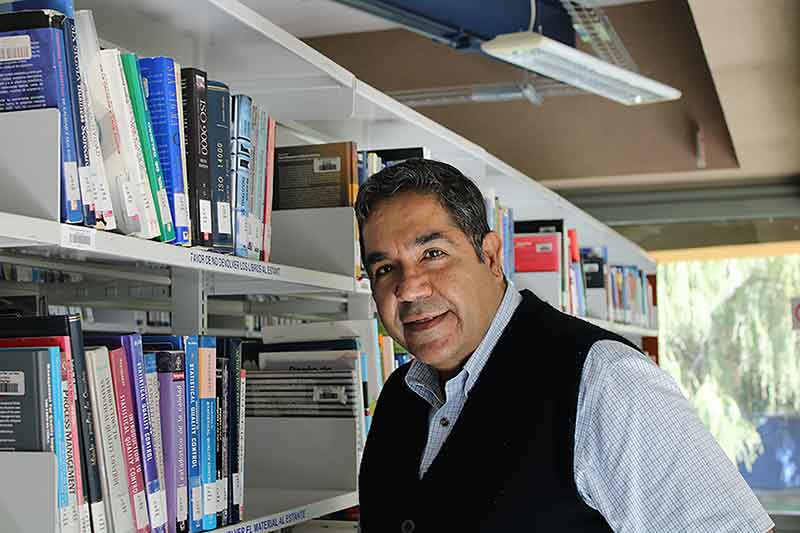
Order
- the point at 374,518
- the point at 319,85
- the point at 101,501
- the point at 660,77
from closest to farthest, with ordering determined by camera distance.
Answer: the point at 101,501, the point at 374,518, the point at 319,85, the point at 660,77

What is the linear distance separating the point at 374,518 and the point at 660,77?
4.57 metres

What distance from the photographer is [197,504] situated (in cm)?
187

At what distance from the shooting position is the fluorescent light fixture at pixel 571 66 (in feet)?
11.0

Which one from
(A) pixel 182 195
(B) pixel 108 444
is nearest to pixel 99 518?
(B) pixel 108 444

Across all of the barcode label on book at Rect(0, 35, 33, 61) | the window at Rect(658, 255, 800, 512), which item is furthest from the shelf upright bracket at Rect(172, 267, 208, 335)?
the window at Rect(658, 255, 800, 512)

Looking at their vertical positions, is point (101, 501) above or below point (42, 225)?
below

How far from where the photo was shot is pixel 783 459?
22.0 feet

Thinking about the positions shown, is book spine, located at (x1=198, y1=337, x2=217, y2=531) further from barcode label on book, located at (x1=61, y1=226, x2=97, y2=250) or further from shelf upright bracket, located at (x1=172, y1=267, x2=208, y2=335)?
barcode label on book, located at (x1=61, y1=226, x2=97, y2=250)

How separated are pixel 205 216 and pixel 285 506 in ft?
2.22

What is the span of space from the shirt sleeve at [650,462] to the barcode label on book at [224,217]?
2.26 ft

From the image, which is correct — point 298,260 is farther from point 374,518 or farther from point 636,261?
point 636,261

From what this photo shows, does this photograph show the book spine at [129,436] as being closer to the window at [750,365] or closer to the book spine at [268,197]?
the book spine at [268,197]

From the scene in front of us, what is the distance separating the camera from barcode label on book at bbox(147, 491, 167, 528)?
5.64ft

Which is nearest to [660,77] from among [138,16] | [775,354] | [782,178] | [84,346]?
[782,178]
